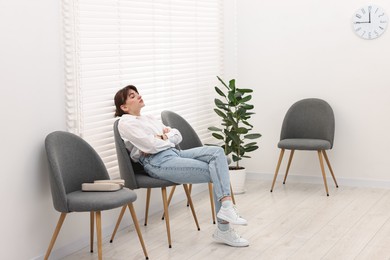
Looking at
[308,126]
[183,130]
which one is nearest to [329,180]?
[308,126]

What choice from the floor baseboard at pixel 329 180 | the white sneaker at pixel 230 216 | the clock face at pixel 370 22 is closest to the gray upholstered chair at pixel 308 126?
the floor baseboard at pixel 329 180

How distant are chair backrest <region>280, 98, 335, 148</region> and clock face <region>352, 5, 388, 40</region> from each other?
29.4 inches

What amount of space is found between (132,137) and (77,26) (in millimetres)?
820

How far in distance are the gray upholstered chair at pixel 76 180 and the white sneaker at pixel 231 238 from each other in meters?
0.56

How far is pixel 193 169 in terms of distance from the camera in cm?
422

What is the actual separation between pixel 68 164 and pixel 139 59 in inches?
49.9

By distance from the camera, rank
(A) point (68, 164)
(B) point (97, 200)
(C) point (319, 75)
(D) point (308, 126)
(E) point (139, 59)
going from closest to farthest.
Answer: (B) point (97, 200) < (A) point (68, 164) < (E) point (139, 59) < (D) point (308, 126) < (C) point (319, 75)

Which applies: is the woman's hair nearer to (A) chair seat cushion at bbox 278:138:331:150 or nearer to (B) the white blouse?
(B) the white blouse

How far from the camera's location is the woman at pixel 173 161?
13.8 ft

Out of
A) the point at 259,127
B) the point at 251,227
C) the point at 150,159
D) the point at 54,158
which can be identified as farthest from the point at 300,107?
the point at 54,158

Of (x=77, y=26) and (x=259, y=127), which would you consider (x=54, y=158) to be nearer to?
(x=77, y=26)

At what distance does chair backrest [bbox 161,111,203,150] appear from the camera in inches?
195

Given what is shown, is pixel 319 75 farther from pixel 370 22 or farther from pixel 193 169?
pixel 193 169

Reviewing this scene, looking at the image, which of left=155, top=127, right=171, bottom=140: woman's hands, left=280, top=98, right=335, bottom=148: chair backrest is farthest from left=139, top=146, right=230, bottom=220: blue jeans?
left=280, top=98, right=335, bottom=148: chair backrest
